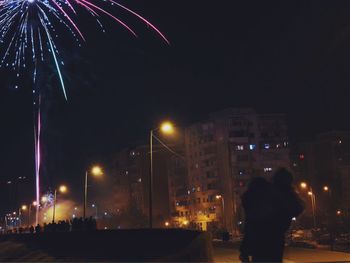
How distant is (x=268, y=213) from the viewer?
19.0 ft

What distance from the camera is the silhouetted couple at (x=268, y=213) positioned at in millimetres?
5789

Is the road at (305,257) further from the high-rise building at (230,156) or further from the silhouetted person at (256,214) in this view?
the high-rise building at (230,156)

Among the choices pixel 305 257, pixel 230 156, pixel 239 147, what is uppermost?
pixel 239 147

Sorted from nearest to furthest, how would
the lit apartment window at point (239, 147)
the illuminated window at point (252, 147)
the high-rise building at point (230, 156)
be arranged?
the high-rise building at point (230, 156)
the lit apartment window at point (239, 147)
the illuminated window at point (252, 147)

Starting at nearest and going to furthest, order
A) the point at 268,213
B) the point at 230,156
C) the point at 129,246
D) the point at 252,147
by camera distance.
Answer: the point at 268,213
the point at 129,246
the point at 230,156
the point at 252,147

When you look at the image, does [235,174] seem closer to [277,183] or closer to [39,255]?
[39,255]

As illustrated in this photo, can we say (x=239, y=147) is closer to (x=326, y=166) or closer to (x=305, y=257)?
(x=326, y=166)

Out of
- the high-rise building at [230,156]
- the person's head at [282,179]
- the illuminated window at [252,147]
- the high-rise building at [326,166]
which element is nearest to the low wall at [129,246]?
the person's head at [282,179]

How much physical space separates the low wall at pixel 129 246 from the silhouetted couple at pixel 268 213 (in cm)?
1208

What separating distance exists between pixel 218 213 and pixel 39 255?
76.8 m

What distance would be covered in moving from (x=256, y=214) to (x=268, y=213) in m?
0.12

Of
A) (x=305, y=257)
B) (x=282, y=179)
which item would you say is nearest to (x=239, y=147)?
(x=305, y=257)

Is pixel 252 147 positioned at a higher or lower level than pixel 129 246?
higher

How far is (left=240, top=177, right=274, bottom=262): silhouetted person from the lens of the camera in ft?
19.0
